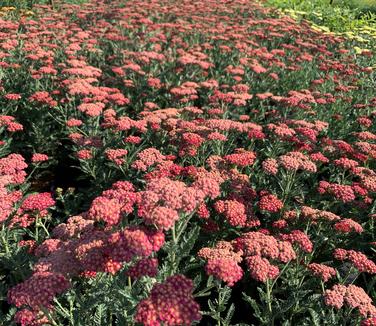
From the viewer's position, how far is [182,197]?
2742mm

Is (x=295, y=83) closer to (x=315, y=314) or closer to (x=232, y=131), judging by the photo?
(x=232, y=131)

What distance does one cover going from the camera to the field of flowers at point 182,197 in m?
2.72

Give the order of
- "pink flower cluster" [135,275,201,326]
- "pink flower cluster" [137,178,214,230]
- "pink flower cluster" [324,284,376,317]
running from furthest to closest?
"pink flower cluster" [324,284,376,317]
"pink flower cluster" [137,178,214,230]
"pink flower cluster" [135,275,201,326]

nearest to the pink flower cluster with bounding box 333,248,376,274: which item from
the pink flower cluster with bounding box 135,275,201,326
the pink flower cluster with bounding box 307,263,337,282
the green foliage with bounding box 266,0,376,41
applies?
the pink flower cluster with bounding box 307,263,337,282

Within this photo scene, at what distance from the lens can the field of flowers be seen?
2.72 metres

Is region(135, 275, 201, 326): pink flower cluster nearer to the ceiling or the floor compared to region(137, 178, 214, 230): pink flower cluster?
nearer to the floor

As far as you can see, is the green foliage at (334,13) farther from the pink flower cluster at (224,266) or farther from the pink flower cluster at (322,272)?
the pink flower cluster at (224,266)

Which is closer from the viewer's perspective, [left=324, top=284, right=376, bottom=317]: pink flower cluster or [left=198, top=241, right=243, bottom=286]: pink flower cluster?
[left=198, top=241, right=243, bottom=286]: pink flower cluster

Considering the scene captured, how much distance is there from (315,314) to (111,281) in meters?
1.72

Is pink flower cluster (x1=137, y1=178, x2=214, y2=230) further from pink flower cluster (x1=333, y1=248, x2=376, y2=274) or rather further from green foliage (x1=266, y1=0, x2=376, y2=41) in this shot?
green foliage (x1=266, y1=0, x2=376, y2=41)

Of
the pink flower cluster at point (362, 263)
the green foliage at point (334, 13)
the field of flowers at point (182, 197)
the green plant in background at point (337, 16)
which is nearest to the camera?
the field of flowers at point (182, 197)

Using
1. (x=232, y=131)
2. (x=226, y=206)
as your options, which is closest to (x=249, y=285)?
(x=226, y=206)

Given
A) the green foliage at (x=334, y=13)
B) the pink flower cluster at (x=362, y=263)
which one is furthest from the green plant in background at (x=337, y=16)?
the pink flower cluster at (x=362, y=263)

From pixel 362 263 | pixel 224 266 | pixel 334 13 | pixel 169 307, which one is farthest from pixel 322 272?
pixel 334 13
